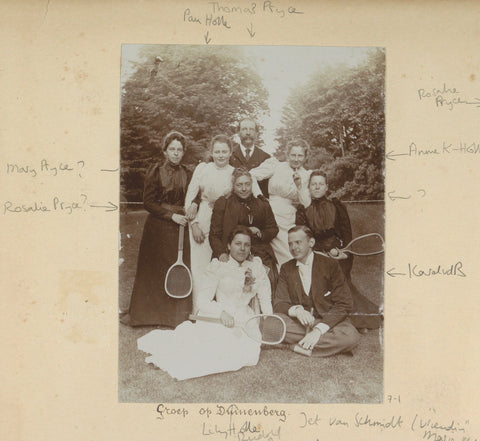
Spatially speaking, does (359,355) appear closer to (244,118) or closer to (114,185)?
(244,118)

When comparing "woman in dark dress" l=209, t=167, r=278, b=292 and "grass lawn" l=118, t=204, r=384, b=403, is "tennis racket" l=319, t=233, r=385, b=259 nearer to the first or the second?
"grass lawn" l=118, t=204, r=384, b=403

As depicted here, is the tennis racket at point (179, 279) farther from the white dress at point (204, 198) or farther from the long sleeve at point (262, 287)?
the long sleeve at point (262, 287)

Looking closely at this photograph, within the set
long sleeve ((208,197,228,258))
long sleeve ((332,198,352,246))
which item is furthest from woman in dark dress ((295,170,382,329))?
long sleeve ((208,197,228,258))

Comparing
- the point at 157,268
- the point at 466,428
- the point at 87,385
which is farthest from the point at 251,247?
the point at 466,428

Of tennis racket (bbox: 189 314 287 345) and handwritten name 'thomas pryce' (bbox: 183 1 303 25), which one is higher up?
handwritten name 'thomas pryce' (bbox: 183 1 303 25)

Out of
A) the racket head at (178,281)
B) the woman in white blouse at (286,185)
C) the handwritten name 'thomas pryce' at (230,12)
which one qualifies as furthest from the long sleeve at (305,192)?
the handwritten name 'thomas pryce' at (230,12)

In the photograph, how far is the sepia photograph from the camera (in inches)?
92.8

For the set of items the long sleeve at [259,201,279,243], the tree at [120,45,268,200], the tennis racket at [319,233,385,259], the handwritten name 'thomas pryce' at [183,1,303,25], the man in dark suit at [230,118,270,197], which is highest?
the handwritten name 'thomas pryce' at [183,1,303,25]

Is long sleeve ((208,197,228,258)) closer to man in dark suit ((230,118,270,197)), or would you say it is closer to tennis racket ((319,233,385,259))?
man in dark suit ((230,118,270,197))

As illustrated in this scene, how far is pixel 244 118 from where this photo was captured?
2.38m

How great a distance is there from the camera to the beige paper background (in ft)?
7.64

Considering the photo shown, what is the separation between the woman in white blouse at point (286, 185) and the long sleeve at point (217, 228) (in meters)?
0.22

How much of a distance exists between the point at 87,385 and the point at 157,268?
0.65 metres

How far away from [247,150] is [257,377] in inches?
43.6
